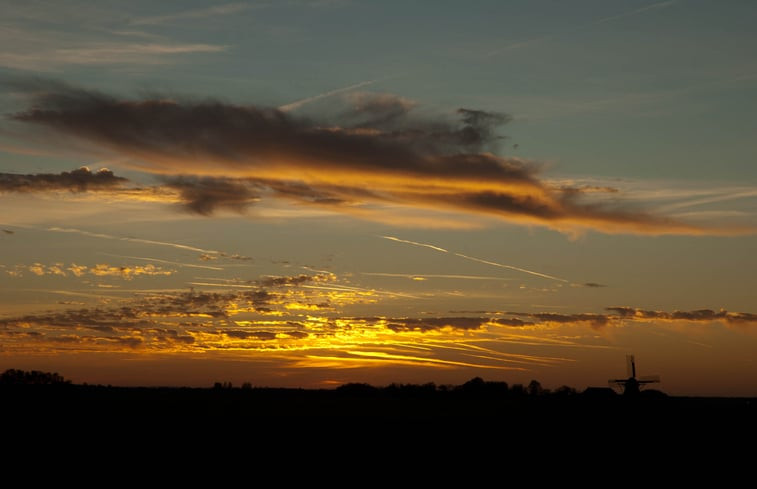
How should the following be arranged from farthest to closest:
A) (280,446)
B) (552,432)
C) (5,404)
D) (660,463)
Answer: (5,404) → (552,432) → (280,446) → (660,463)

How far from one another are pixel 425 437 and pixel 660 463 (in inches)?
1040

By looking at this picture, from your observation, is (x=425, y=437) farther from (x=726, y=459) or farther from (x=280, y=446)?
(x=726, y=459)

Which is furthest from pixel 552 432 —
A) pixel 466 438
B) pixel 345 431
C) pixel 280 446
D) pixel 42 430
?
pixel 42 430

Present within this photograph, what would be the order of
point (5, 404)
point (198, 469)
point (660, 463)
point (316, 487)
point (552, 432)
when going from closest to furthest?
point (316, 487), point (198, 469), point (660, 463), point (552, 432), point (5, 404)

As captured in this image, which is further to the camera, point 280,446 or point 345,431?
point 345,431

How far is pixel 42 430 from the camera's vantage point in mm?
82000

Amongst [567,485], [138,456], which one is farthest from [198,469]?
[567,485]

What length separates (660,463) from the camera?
215ft

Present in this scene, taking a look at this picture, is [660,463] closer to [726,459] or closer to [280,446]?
[726,459]

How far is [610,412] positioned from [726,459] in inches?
2141

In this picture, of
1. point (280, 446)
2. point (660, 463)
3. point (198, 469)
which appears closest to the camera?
point (198, 469)

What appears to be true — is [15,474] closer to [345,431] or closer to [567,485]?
[567,485]

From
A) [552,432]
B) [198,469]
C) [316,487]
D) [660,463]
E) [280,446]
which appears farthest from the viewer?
[552,432]

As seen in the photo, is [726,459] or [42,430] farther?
[42,430]
